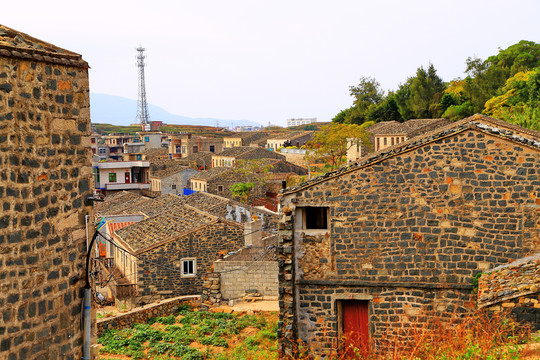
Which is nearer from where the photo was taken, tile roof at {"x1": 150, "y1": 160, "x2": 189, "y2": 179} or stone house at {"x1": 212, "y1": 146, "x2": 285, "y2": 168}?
stone house at {"x1": 212, "y1": 146, "x2": 285, "y2": 168}

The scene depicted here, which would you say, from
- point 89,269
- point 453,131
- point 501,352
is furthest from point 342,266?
point 89,269

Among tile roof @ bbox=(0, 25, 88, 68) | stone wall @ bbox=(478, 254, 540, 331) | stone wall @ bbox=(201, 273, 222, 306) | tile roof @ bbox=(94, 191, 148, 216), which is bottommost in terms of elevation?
stone wall @ bbox=(201, 273, 222, 306)

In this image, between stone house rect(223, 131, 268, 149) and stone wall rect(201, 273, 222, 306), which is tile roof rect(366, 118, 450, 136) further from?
stone house rect(223, 131, 268, 149)

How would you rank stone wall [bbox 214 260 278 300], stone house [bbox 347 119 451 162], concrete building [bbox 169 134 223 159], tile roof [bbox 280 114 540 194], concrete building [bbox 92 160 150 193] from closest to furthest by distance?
tile roof [bbox 280 114 540 194] < stone wall [bbox 214 260 278 300] < stone house [bbox 347 119 451 162] < concrete building [bbox 92 160 150 193] < concrete building [bbox 169 134 223 159]

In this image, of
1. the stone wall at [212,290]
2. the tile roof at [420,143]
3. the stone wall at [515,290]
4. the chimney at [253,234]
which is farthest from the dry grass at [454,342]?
the chimney at [253,234]

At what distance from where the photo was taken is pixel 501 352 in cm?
921

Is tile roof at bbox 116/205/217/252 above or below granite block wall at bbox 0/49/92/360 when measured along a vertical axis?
below

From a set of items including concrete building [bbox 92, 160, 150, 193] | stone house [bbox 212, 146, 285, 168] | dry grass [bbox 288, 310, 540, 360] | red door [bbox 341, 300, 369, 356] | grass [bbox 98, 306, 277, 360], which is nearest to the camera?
dry grass [bbox 288, 310, 540, 360]

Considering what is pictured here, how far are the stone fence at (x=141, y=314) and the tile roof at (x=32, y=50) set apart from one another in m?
14.3

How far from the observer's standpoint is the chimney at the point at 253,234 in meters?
24.6

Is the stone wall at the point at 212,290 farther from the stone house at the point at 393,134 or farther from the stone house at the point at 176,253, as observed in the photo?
the stone house at the point at 393,134

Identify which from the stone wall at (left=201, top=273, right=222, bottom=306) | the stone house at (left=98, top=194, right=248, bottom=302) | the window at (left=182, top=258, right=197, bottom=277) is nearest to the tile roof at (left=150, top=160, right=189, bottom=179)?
the stone house at (left=98, top=194, right=248, bottom=302)

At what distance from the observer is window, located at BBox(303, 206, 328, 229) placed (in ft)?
46.4

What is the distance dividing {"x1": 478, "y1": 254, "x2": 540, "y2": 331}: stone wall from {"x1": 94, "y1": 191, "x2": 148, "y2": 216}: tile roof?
29.2 meters
